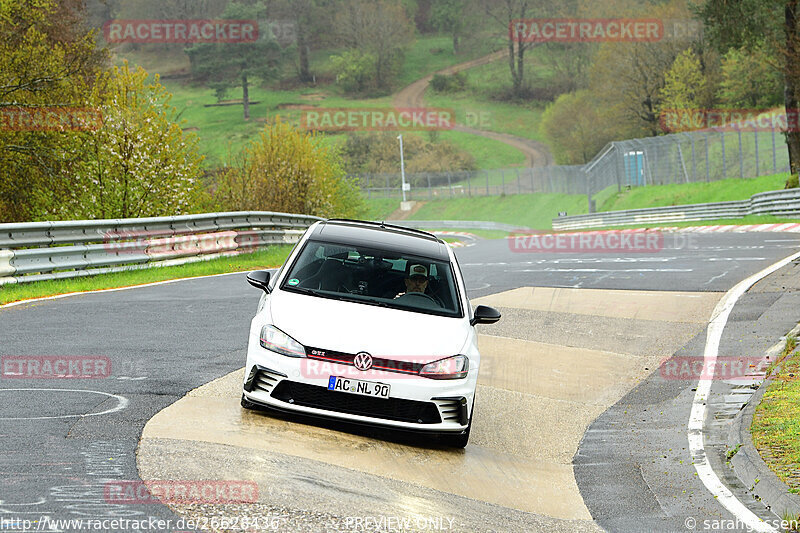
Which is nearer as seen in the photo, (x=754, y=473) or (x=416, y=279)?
(x=754, y=473)

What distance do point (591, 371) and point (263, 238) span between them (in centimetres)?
1618

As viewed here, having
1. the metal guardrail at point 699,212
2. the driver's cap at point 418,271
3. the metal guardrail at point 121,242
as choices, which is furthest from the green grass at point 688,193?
the driver's cap at point 418,271

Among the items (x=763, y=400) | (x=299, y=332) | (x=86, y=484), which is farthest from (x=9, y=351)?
(x=763, y=400)

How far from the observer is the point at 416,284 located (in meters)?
8.82

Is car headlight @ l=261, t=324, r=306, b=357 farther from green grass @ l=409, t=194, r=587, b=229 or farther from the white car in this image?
green grass @ l=409, t=194, r=587, b=229

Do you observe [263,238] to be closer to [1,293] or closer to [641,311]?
[1,293]

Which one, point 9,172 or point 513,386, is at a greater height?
point 9,172

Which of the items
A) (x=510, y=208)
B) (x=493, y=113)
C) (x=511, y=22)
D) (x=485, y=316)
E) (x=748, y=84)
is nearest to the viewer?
(x=485, y=316)

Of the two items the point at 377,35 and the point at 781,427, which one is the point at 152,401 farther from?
the point at 377,35

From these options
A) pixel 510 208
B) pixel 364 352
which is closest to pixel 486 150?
pixel 510 208

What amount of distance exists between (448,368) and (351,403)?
823 mm

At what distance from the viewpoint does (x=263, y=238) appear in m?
26.8

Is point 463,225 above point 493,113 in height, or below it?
below

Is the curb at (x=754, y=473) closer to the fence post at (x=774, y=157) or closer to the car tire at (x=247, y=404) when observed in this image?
the car tire at (x=247, y=404)
